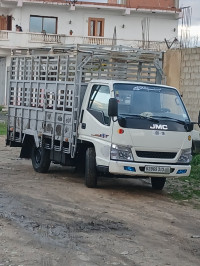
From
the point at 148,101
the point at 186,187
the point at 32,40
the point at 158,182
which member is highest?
the point at 32,40

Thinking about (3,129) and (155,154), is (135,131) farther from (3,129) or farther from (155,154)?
(3,129)

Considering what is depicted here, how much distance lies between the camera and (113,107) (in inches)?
503

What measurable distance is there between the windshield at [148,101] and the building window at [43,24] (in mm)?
33083

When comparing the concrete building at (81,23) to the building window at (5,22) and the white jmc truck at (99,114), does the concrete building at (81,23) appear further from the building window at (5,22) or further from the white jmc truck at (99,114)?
the white jmc truck at (99,114)

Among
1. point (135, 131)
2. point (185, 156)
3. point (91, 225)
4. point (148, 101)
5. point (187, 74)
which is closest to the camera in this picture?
point (91, 225)

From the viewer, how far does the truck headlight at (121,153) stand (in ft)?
41.9

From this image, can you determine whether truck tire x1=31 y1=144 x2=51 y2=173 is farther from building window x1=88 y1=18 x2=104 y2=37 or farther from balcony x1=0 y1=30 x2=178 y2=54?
building window x1=88 y1=18 x2=104 y2=37

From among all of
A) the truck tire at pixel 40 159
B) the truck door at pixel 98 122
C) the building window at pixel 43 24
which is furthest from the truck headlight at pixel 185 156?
the building window at pixel 43 24

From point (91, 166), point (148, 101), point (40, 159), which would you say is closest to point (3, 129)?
point (40, 159)

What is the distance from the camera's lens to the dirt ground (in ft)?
26.9

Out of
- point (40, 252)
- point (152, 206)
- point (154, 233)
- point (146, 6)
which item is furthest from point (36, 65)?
point (146, 6)

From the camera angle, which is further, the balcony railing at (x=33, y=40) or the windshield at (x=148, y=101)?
the balcony railing at (x=33, y=40)

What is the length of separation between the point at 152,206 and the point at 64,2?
1367 inches

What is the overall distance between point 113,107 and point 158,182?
2325 mm
